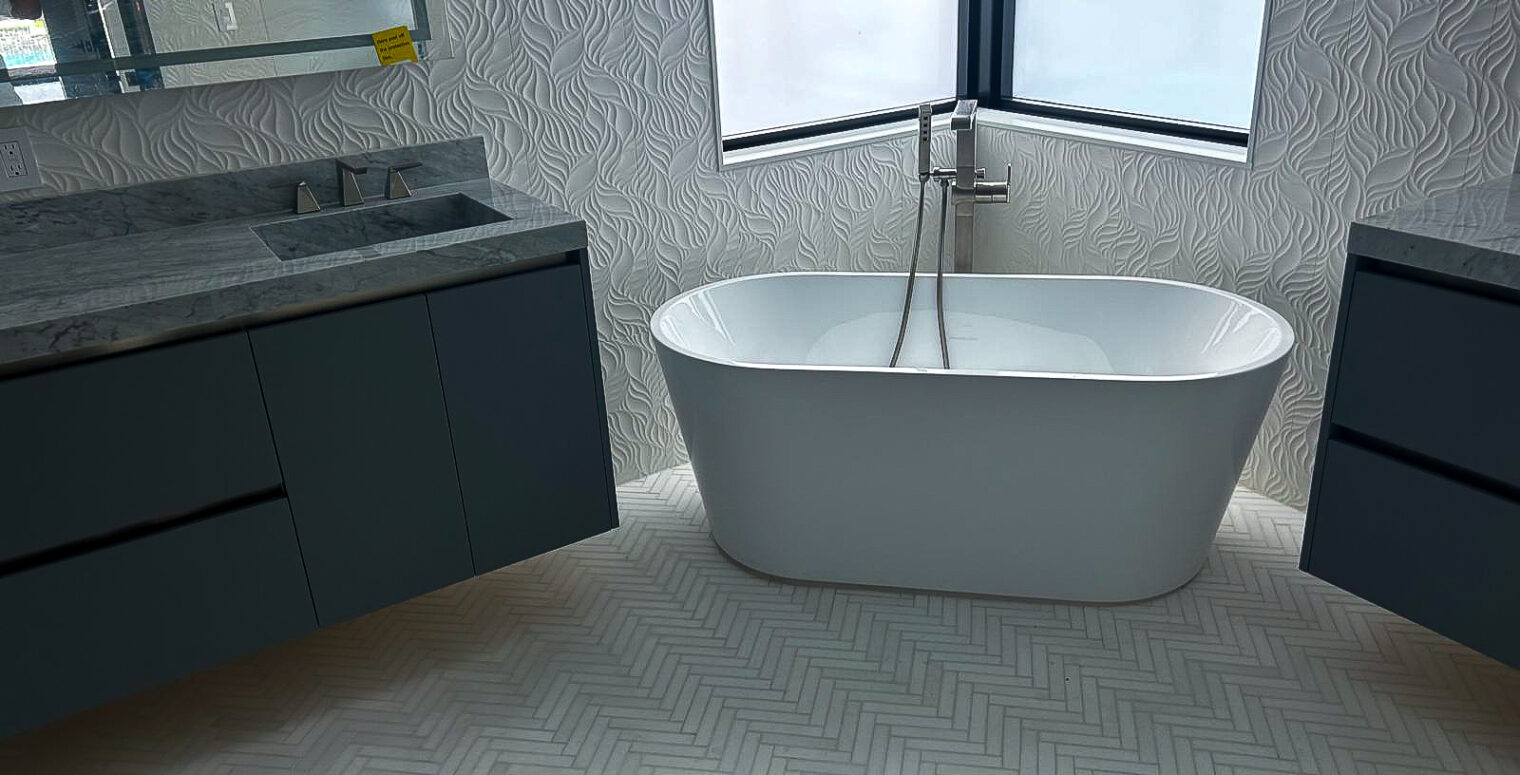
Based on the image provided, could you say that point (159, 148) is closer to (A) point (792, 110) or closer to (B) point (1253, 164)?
(A) point (792, 110)

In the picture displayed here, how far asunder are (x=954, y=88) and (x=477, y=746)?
7.48 feet

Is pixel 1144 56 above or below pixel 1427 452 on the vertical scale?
above

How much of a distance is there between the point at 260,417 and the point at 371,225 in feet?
2.01

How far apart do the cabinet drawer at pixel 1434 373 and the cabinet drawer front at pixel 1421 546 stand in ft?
0.18

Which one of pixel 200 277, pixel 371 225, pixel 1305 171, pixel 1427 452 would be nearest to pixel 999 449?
pixel 1427 452

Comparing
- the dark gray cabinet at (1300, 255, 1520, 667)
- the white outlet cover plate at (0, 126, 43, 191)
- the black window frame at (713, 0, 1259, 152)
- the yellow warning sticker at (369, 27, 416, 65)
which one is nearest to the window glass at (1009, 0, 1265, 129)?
the black window frame at (713, 0, 1259, 152)

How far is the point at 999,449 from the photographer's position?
224cm

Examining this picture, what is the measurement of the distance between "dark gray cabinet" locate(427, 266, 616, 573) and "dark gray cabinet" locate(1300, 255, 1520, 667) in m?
1.35

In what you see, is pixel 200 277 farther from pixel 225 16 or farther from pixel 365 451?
pixel 225 16

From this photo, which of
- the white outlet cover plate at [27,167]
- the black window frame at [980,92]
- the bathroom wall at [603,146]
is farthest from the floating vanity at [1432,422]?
Result: the white outlet cover plate at [27,167]

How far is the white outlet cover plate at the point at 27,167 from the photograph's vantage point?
2.06m

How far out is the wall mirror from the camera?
2.01 m

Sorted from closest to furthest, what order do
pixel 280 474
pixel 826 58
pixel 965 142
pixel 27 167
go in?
pixel 280 474
pixel 27 167
pixel 965 142
pixel 826 58

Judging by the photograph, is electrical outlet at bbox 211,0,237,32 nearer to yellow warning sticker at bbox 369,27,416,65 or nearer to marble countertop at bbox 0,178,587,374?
yellow warning sticker at bbox 369,27,416,65
